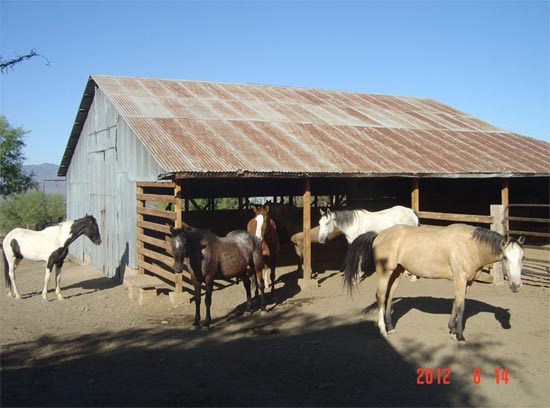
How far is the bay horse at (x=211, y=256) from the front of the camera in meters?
7.92

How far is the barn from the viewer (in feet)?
37.0

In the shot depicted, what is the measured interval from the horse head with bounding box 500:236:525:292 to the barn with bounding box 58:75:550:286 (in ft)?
13.7

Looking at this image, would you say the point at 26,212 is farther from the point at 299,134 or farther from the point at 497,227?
the point at 497,227

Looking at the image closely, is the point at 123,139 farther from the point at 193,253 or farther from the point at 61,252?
the point at 193,253

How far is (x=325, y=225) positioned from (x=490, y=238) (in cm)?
519

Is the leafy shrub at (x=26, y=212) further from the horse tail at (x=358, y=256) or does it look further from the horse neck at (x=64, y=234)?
the horse tail at (x=358, y=256)

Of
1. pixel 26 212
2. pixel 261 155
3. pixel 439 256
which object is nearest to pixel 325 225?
pixel 261 155

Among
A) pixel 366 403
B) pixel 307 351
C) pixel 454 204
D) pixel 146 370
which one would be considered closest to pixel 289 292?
pixel 307 351

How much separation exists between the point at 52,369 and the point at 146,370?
3.76 ft

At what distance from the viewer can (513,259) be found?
665 cm

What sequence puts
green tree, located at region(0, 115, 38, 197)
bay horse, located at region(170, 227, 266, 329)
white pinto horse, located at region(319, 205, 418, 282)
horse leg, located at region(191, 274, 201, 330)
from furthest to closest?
1. green tree, located at region(0, 115, 38, 197)
2. white pinto horse, located at region(319, 205, 418, 282)
3. horse leg, located at region(191, 274, 201, 330)
4. bay horse, located at region(170, 227, 266, 329)

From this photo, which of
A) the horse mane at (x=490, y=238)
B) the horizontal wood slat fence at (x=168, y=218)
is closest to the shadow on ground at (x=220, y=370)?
the horse mane at (x=490, y=238)

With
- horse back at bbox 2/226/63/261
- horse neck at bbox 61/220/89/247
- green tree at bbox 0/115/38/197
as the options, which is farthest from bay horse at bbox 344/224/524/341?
green tree at bbox 0/115/38/197

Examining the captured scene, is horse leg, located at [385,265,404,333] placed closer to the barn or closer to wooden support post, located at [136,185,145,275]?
the barn
